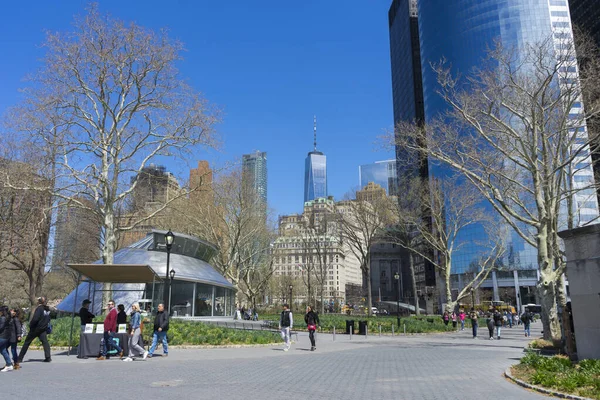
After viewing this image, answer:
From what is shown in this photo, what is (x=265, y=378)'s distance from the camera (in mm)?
10375

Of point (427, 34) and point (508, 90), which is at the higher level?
point (427, 34)

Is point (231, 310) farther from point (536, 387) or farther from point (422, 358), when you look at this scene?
Answer: point (536, 387)

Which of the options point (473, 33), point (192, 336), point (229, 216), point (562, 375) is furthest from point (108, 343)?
point (473, 33)

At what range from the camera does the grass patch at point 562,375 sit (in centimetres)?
853

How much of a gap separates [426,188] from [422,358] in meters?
29.6

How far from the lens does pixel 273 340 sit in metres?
20.4

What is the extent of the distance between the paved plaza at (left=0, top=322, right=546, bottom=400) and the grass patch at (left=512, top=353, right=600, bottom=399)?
0.55 m

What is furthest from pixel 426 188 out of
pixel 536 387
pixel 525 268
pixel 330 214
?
pixel 525 268

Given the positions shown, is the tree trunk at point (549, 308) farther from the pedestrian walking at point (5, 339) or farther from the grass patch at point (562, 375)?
the pedestrian walking at point (5, 339)

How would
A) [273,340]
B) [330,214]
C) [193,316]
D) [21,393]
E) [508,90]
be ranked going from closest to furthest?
[21,393] < [273,340] < [508,90] < [193,316] < [330,214]

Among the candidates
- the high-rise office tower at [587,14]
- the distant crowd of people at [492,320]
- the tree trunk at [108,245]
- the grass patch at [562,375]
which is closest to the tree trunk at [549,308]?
the distant crowd of people at [492,320]

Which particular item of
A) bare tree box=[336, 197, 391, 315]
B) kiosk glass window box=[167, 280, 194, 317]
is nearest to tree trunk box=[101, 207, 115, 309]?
kiosk glass window box=[167, 280, 194, 317]

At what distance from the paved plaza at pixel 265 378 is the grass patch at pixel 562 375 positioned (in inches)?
21.7

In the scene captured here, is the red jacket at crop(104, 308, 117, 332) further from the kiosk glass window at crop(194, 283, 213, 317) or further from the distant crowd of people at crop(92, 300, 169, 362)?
the kiosk glass window at crop(194, 283, 213, 317)
